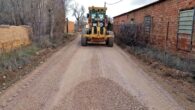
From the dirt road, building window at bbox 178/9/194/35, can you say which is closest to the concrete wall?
the dirt road

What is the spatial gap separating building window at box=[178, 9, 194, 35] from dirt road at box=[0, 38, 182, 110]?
3.38 m

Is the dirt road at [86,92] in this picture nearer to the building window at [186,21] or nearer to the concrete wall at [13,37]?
the concrete wall at [13,37]

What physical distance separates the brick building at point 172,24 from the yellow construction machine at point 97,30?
3261mm

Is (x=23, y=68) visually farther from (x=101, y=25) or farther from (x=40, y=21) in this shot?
(x=101, y=25)

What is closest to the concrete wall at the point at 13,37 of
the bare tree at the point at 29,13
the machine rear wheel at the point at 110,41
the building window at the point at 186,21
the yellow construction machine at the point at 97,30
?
the bare tree at the point at 29,13

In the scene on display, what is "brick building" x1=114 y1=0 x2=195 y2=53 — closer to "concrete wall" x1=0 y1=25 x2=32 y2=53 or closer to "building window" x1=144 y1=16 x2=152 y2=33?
"building window" x1=144 y1=16 x2=152 y2=33

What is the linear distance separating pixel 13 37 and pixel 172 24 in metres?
8.15

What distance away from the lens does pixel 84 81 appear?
6.65 meters

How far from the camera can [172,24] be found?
11664mm

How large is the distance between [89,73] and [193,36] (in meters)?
4.81

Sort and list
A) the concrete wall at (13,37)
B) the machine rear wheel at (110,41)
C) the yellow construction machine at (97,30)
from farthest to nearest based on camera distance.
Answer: the yellow construction machine at (97,30), the machine rear wheel at (110,41), the concrete wall at (13,37)

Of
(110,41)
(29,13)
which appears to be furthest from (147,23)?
(29,13)

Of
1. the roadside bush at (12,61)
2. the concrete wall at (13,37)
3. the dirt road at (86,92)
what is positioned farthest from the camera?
the concrete wall at (13,37)

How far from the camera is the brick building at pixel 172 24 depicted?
974 cm
